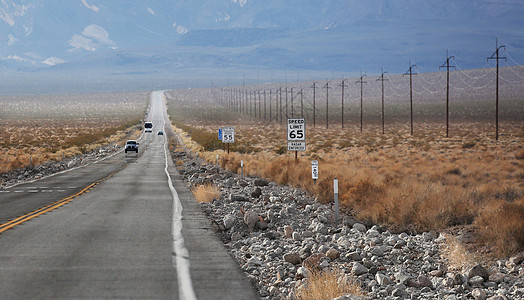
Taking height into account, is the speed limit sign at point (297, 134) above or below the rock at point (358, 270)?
above

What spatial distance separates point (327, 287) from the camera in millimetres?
8773

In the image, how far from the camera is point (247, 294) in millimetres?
9195

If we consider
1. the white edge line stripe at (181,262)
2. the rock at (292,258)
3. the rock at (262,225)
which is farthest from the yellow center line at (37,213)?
the rock at (292,258)

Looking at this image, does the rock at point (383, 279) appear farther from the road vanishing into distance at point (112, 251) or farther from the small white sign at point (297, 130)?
the small white sign at point (297, 130)

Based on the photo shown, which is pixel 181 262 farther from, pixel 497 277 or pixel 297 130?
pixel 297 130

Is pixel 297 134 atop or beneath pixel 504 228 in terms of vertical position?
atop

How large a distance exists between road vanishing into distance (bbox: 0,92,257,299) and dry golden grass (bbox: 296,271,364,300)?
0.80 metres

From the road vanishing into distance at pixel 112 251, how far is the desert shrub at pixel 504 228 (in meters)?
4.22

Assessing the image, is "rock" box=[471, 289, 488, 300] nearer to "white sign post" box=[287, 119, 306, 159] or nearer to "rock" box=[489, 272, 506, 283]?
"rock" box=[489, 272, 506, 283]

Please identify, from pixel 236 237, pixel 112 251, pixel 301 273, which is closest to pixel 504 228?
pixel 301 273

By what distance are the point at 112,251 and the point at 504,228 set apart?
7083 mm

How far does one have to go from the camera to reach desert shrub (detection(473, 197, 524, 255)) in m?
10.2

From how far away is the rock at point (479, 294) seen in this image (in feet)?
27.1

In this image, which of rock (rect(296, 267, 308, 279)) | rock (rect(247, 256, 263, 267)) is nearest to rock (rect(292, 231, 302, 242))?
rock (rect(247, 256, 263, 267))
